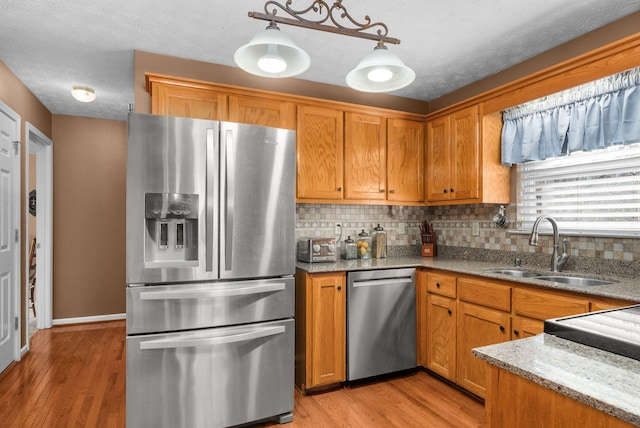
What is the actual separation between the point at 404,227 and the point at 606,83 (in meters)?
1.97

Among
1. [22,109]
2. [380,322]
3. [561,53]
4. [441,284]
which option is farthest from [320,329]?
[22,109]

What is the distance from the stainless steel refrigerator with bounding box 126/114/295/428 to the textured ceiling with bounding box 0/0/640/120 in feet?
2.51

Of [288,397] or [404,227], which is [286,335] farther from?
[404,227]

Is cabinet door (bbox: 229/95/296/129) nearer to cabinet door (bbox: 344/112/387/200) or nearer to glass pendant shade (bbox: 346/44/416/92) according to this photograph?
cabinet door (bbox: 344/112/387/200)

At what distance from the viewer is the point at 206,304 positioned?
2.16 meters

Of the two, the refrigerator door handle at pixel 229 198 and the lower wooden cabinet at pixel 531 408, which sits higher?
the refrigerator door handle at pixel 229 198

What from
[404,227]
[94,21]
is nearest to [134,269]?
[94,21]

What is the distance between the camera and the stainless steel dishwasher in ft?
9.26

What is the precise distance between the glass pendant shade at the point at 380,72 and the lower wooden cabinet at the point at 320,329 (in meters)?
1.36

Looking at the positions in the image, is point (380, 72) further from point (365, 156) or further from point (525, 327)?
point (525, 327)

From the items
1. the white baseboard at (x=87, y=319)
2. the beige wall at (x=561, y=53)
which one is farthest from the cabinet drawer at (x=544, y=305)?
the white baseboard at (x=87, y=319)

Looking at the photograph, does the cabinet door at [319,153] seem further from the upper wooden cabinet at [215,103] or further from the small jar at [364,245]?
the small jar at [364,245]

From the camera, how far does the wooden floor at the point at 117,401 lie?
2383 millimetres

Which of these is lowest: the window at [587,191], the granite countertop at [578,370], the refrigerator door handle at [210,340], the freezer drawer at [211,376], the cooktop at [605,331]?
the freezer drawer at [211,376]
